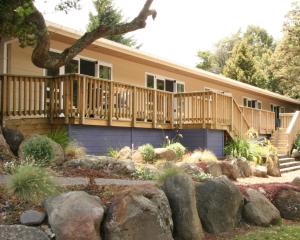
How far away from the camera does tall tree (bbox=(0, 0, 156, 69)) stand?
36.4ft

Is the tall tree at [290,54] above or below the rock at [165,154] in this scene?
above

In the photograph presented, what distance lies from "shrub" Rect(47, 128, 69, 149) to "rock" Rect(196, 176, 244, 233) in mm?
5085

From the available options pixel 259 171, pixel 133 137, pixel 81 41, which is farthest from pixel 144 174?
pixel 259 171

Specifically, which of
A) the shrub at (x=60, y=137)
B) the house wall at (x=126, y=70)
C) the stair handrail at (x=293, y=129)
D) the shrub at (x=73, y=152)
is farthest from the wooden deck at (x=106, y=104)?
the stair handrail at (x=293, y=129)

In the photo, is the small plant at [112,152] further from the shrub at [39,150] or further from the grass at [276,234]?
the grass at [276,234]

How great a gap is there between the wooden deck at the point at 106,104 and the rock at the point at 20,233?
25.3 feet

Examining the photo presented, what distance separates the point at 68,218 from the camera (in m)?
5.62

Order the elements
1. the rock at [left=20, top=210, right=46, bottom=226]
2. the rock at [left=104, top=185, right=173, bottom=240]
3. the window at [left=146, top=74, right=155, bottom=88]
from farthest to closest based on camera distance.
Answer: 1. the window at [left=146, top=74, right=155, bottom=88]
2. the rock at [left=104, top=185, right=173, bottom=240]
3. the rock at [left=20, top=210, right=46, bottom=226]

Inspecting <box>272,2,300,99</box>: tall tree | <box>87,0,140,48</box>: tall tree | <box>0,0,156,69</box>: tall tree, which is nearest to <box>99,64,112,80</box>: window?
<box>0,0,156,69</box>: tall tree

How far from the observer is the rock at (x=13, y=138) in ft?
37.0

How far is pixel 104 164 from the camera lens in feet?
36.4

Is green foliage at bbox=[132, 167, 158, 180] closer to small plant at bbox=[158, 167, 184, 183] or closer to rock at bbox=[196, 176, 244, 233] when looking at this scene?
rock at bbox=[196, 176, 244, 233]

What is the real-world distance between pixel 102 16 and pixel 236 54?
558 inches

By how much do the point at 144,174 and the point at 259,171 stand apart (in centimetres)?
721
